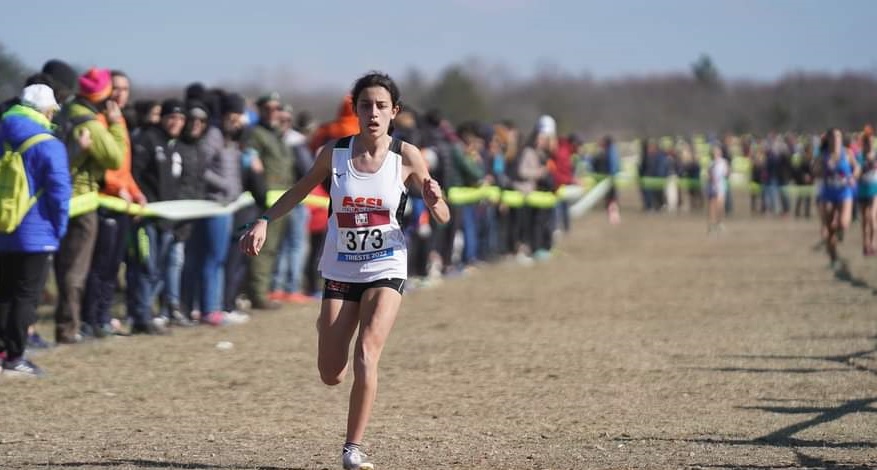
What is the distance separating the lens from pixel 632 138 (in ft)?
346

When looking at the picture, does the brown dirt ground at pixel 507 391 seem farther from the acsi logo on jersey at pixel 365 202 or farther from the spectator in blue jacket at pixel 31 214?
the acsi logo on jersey at pixel 365 202

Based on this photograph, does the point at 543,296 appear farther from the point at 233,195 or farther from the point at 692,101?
the point at 692,101

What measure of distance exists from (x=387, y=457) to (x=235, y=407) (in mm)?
2310

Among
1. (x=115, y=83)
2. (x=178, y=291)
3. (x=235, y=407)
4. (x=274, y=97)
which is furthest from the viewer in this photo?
(x=274, y=97)

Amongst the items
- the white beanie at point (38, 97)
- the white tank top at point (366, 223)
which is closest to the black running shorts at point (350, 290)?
the white tank top at point (366, 223)

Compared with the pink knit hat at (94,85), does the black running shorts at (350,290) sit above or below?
below

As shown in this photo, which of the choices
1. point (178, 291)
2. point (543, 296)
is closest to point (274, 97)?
point (178, 291)

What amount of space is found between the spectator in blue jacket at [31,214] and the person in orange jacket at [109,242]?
7.03ft

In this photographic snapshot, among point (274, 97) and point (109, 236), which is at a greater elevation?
point (274, 97)

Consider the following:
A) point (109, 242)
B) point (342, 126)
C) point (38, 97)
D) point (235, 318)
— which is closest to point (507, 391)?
point (38, 97)

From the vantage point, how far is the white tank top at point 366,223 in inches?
313

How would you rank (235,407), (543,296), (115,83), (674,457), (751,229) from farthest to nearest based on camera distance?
1. (751,229)
2. (543,296)
3. (115,83)
4. (235,407)
5. (674,457)

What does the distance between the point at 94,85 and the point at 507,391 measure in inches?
181

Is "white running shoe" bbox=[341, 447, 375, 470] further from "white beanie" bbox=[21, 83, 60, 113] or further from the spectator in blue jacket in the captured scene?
"white beanie" bbox=[21, 83, 60, 113]
